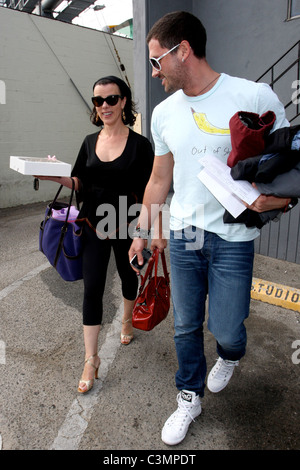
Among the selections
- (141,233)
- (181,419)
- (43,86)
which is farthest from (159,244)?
(43,86)

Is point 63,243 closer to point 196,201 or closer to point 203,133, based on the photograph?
point 196,201

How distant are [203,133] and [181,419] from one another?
1.69 m

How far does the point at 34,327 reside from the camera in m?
3.39

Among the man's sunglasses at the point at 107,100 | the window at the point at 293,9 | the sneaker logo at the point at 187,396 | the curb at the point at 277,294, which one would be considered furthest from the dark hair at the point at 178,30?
the window at the point at 293,9

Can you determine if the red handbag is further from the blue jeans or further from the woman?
the woman

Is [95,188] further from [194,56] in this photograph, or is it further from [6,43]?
[6,43]

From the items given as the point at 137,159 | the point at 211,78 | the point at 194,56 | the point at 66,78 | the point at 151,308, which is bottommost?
the point at 151,308

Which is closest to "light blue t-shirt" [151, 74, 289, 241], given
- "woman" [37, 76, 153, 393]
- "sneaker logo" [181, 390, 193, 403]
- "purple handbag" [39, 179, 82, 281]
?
"woman" [37, 76, 153, 393]

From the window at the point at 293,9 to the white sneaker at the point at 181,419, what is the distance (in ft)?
16.8

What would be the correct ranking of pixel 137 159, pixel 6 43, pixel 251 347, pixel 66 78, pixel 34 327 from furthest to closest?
pixel 66 78 < pixel 6 43 < pixel 34 327 < pixel 251 347 < pixel 137 159

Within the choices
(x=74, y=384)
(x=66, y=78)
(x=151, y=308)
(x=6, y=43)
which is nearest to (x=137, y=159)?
(x=151, y=308)

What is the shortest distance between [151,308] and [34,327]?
5.44 ft

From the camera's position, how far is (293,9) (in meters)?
4.82

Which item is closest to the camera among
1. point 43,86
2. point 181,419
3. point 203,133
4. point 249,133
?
point 249,133
